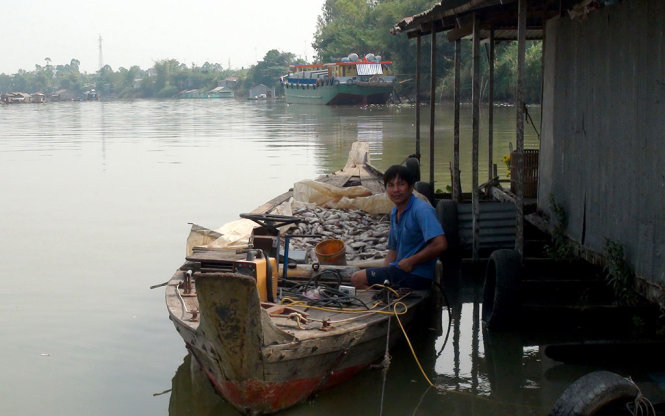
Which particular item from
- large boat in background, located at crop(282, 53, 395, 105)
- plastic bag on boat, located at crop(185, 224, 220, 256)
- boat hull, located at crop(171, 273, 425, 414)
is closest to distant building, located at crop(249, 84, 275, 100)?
large boat in background, located at crop(282, 53, 395, 105)

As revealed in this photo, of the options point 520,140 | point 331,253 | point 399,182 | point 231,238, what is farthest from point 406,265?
point 231,238

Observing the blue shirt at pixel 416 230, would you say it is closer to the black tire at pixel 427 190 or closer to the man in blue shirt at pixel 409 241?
the man in blue shirt at pixel 409 241

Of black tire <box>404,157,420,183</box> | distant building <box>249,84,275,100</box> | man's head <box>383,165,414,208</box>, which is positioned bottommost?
black tire <box>404,157,420,183</box>

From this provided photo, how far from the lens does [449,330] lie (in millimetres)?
7641

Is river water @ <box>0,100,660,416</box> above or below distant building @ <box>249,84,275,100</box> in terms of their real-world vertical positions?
below

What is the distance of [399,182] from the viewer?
6527mm

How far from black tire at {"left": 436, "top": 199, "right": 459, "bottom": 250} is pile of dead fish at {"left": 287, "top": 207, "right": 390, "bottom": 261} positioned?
0.70 metres

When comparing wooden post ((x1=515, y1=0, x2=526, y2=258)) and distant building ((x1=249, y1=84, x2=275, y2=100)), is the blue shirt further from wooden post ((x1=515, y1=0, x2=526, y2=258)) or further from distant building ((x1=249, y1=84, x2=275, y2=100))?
distant building ((x1=249, y1=84, x2=275, y2=100))

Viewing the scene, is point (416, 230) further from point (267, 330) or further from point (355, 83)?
point (355, 83)

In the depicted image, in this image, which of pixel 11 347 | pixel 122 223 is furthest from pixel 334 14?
pixel 11 347

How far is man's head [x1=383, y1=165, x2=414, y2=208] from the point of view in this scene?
6.52 metres

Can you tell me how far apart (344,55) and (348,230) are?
7096cm

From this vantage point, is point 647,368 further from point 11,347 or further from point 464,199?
point 11,347

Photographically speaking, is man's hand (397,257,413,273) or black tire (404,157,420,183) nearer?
man's hand (397,257,413,273)
